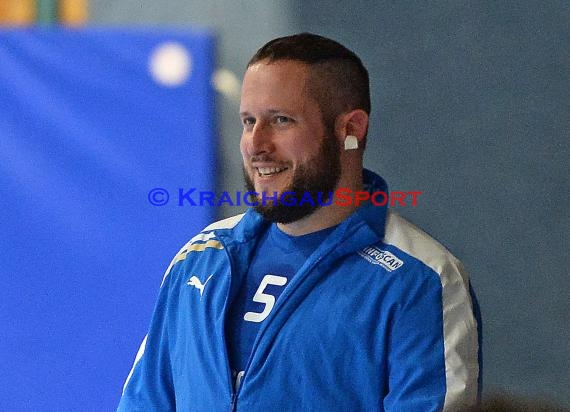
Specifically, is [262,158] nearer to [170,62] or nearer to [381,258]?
[381,258]

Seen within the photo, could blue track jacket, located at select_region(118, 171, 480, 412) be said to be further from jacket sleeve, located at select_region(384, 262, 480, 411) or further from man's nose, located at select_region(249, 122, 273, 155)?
man's nose, located at select_region(249, 122, 273, 155)

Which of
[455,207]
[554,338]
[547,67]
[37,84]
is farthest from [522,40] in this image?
[37,84]

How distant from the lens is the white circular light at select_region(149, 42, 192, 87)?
7.77ft

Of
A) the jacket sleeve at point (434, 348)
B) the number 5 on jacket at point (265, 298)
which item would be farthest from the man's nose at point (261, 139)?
the jacket sleeve at point (434, 348)

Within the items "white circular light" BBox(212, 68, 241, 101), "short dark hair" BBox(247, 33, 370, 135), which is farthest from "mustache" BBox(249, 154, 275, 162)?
"white circular light" BBox(212, 68, 241, 101)

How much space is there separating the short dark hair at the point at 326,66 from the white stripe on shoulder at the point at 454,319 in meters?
0.25

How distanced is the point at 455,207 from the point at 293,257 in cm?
68

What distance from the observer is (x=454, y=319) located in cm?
150

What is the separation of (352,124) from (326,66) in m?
0.11

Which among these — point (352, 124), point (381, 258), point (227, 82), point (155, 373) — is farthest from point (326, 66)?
point (227, 82)

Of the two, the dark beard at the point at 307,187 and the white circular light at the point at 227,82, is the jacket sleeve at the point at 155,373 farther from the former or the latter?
the white circular light at the point at 227,82

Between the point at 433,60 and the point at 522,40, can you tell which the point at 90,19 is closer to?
the point at 433,60

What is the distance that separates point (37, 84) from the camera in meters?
2.39

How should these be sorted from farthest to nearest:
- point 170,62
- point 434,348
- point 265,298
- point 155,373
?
point 170,62 < point 155,373 < point 265,298 < point 434,348
